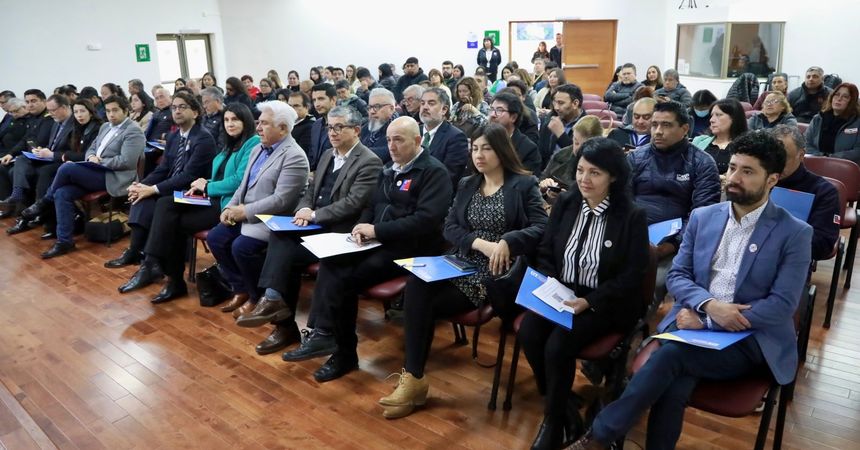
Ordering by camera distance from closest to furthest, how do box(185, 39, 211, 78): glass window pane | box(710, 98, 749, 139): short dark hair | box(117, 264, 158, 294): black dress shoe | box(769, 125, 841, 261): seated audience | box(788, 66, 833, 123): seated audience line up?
box(769, 125, 841, 261): seated audience → box(710, 98, 749, 139): short dark hair → box(117, 264, 158, 294): black dress shoe → box(788, 66, 833, 123): seated audience → box(185, 39, 211, 78): glass window pane

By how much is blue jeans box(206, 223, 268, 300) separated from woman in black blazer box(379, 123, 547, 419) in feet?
4.16

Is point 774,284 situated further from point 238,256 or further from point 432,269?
point 238,256

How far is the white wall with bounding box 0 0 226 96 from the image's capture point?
10234mm

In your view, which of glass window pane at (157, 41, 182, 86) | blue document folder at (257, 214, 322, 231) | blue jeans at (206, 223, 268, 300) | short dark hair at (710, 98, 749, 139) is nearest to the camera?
blue document folder at (257, 214, 322, 231)

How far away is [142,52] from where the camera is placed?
38.6 feet

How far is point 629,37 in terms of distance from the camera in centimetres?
1355

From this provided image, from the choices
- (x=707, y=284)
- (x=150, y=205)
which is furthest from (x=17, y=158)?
(x=707, y=284)

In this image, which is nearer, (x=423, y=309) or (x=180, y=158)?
(x=423, y=309)

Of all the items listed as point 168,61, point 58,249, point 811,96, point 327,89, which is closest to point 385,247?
point 327,89

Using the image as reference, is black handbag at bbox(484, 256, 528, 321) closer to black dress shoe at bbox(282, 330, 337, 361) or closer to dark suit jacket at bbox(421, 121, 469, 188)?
black dress shoe at bbox(282, 330, 337, 361)

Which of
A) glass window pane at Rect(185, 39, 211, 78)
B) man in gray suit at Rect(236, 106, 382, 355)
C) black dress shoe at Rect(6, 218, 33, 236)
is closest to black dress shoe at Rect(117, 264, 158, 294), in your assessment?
man in gray suit at Rect(236, 106, 382, 355)

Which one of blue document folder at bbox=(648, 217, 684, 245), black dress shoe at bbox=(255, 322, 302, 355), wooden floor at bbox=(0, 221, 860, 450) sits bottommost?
wooden floor at bbox=(0, 221, 860, 450)

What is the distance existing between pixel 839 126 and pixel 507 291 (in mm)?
4034

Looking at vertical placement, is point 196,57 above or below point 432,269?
above
